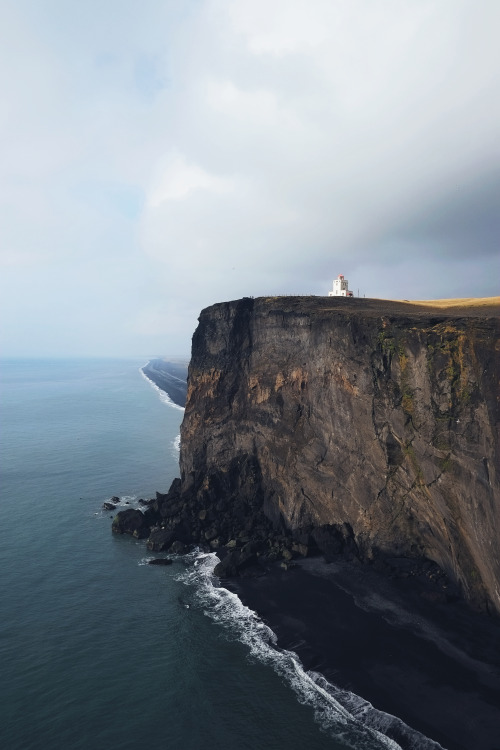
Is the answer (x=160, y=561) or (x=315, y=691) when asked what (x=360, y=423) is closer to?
(x=315, y=691)

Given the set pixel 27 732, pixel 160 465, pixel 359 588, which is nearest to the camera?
pixel 27 732

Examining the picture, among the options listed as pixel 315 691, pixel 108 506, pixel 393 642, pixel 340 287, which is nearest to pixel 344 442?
pixel 393 642

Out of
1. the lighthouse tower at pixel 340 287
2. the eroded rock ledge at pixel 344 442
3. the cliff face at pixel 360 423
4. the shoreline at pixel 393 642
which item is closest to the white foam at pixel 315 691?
the shoreline at pixel 393 642

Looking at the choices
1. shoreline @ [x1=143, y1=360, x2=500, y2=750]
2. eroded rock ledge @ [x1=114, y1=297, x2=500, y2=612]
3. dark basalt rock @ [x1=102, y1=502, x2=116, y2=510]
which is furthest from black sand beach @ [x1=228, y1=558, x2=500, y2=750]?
dark basalt rock @ [x1=102, y1=502, x2=116, y2=510]

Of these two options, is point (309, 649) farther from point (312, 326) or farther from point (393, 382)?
point (312, 326)

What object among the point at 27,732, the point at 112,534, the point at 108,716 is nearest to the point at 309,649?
the point at 108,716

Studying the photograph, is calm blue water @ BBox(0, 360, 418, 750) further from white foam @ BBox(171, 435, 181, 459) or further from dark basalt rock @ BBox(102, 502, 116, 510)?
white foam @ BBox(171, 435, 181, 459)
